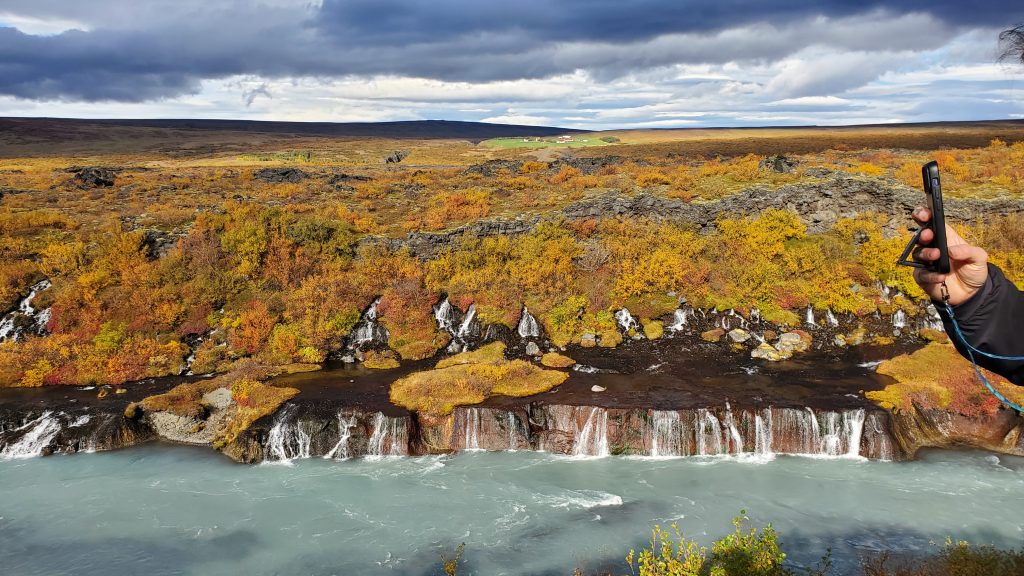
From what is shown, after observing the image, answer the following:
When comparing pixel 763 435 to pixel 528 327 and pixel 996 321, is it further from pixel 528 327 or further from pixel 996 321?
pixel 996 321

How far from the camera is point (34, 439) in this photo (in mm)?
27000

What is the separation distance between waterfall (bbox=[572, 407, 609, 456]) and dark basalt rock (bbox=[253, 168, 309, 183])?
6047 cm

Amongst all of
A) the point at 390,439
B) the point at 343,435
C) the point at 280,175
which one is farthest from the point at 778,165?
the point at 280,175

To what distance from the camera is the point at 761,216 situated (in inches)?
1734

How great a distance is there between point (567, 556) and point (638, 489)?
5060 millimetres

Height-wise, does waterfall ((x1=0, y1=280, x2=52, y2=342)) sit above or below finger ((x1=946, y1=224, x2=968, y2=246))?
below

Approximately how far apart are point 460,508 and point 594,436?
7.36 metres

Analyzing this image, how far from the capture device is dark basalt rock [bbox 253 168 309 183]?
247ft

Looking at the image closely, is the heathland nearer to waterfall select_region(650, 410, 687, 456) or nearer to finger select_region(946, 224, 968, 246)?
waterfall select_region(650, 410, 687, 456)

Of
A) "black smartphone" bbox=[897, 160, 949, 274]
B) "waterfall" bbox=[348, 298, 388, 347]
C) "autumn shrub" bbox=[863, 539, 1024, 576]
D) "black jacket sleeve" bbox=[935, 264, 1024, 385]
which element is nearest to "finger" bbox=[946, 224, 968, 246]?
"black smartphone" bbox=[897, 160, 949, 274]

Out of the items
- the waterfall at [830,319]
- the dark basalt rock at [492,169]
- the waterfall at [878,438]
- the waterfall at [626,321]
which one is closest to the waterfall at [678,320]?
the waterfall at [626,321]

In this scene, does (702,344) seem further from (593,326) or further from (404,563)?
(404,563)

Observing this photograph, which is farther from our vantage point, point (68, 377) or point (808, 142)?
point (808, 142)

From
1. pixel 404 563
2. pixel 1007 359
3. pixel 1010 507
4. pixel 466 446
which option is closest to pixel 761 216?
pixel 1010 507
